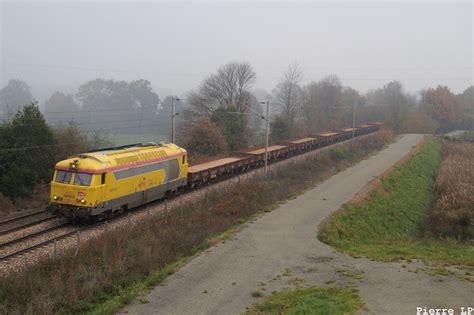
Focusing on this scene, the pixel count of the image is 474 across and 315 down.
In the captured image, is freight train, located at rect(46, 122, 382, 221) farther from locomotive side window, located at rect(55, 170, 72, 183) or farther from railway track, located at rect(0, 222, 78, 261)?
railway track, located at rect(0, 222, 78, 261)

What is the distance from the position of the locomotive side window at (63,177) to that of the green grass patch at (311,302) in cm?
1191

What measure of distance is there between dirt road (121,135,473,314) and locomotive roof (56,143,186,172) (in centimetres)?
692

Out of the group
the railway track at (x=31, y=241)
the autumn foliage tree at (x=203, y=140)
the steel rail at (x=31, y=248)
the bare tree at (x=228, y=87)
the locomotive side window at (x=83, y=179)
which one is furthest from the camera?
the bare tree at (x=228, y=87)

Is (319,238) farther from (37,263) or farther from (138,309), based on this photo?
(37,263)

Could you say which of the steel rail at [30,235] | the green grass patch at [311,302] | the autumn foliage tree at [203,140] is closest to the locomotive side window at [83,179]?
the steel rail at [30,235]

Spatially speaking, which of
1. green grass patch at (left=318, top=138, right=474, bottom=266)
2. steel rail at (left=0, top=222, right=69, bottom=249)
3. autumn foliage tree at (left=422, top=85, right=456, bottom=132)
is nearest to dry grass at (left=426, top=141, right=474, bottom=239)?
green grass patch at (left=318, top=138, right=474, bottom=266)

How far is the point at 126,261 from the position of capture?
13656 millimetres

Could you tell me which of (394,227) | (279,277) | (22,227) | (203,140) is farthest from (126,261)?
(203,140)

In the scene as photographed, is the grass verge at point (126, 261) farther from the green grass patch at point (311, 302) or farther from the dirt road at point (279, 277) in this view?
the green grass patch at point (311, 302)

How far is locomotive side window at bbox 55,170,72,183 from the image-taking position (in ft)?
62.5

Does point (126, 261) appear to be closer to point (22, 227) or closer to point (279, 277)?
point (279, 277)

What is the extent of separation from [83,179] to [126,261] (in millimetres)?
6436

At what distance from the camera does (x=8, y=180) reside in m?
23.2

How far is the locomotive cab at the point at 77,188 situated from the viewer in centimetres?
1839
